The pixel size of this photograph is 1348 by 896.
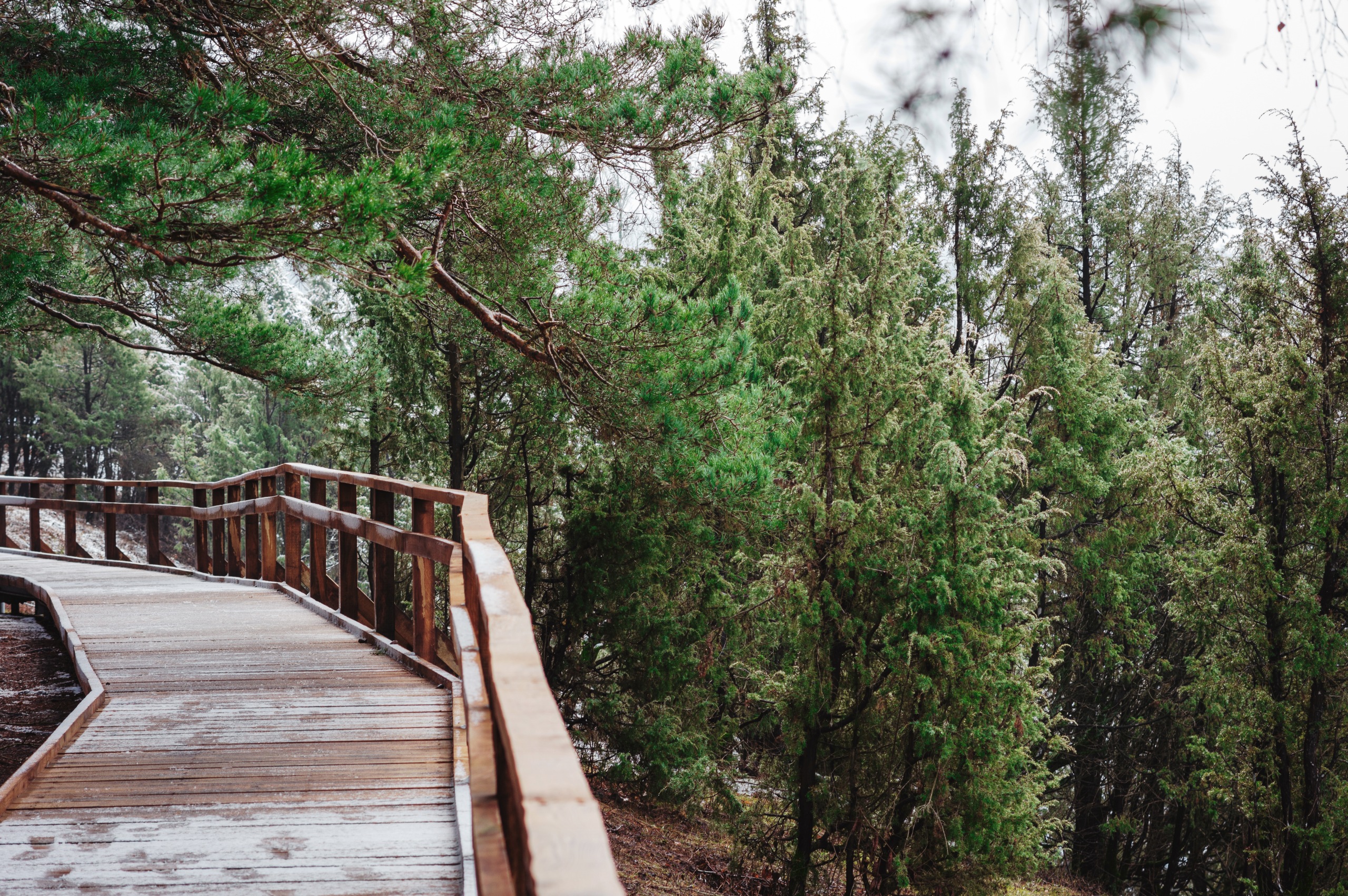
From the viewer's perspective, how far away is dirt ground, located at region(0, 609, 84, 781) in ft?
17.4

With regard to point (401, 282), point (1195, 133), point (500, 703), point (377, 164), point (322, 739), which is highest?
point (377, 164)

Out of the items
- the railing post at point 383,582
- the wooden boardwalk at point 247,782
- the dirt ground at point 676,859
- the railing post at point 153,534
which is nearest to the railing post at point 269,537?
the wooden boardwalk at point 247,782

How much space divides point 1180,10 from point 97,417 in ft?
158

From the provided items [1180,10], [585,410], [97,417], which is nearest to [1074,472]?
[585,410]

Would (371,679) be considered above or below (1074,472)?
below

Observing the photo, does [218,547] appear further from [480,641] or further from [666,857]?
[480,641]

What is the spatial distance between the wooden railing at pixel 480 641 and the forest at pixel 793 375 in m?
1.29

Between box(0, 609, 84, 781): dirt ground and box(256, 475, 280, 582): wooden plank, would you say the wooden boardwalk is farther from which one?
box(256, 475, 280, 582): wooden plank

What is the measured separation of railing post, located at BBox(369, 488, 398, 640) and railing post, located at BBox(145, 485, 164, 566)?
23.6 feet

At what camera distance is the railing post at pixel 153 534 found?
11825 mm

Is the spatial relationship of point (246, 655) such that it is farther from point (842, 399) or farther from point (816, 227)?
point (816, 227)

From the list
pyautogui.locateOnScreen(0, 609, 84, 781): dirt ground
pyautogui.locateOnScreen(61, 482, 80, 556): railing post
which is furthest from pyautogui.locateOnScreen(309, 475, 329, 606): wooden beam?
pyautogui.locateOnScreen(61, 482, 80, 556): railing post

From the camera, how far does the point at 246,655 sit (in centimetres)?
541

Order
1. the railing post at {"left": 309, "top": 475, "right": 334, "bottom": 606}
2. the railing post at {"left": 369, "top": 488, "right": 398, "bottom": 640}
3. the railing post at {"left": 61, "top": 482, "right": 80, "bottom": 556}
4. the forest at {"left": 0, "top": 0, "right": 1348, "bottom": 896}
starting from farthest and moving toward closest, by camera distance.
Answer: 1. the railing post at {"left": 61, "top": 482, "right": 80, "bottom": 556}
2. the forest at {"left": 0, "top": 0, "right": 1348, "bottom": 896}
3. the railing post at {"left": 309, "top": 475, "right": 334, "bottom": 606}
4. the railing post at {"left": 369, "top": 488, "right": 398, "bottom": 640}
